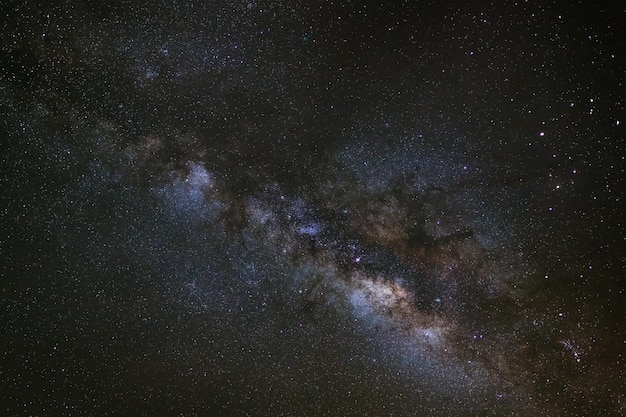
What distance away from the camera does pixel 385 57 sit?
5680 millimetres

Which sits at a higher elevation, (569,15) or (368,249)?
(569,15)

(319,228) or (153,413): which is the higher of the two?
(319,228)

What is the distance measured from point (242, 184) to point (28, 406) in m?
4.94

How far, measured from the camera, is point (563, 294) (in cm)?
619

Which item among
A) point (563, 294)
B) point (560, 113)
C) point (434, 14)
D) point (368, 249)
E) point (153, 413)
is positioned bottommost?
point (153, 413)

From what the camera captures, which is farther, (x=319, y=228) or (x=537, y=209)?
(x=319, y=228)

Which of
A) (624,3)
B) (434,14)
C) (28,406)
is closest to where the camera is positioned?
(624,3)

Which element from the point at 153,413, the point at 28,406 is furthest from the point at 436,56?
the point at 28,406

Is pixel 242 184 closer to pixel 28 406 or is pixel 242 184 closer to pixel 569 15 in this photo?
pixel 569 15

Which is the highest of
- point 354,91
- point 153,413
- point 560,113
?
point 354,91

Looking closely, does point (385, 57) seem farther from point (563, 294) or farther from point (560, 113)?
point (563, 294)

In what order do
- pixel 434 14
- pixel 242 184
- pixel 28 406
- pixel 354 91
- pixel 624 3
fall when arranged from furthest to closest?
pixel 28 406 → pixel 242 184 → pixel 354 91 → pixel 434 14 → pixel 624 3

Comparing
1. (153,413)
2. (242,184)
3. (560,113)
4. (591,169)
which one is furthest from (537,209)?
(153,413)

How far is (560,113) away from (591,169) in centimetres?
81
